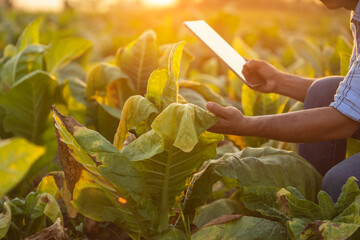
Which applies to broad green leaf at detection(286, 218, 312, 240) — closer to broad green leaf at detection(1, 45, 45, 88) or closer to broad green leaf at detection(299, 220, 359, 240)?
broad green leaf at detection(299, 220, 359, 240)

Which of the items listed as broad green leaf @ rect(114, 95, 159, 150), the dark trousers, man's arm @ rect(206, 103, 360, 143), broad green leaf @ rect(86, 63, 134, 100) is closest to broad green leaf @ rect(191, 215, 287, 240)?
man's arm @ rect(206, 103, 360, 143)

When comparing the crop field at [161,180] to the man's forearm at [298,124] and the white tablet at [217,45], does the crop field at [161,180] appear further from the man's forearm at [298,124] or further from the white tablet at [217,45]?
the white tablet at [217,45]

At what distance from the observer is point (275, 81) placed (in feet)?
8.78

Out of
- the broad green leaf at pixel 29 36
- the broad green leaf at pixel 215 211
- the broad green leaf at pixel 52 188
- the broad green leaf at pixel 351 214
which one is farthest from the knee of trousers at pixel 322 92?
the broad green leaf at pixel 29 36

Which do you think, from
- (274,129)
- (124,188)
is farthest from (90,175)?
(274,129)

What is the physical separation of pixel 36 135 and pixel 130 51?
767 mm

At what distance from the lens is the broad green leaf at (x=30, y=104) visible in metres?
2.62

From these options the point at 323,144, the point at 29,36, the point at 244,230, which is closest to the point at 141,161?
the point at 244,230

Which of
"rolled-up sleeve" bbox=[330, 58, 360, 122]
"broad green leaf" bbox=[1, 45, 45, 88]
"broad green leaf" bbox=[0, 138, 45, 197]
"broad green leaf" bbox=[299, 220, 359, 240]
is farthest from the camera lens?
"broad green leaf" bbox=[1, 45, 45, 88]

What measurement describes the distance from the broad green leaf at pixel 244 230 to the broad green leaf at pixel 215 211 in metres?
0.38

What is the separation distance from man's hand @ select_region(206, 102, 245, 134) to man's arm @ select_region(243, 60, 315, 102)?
0.82 m

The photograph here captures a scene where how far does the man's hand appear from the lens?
71.3 inches

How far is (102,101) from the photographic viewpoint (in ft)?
9.59

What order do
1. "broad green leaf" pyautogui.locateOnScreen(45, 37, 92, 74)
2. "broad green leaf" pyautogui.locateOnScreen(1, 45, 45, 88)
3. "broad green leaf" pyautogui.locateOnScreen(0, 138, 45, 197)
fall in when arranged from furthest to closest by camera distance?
"broad green leaf" pyautogui.locateOnScreen(45, 37, 92, 74) → "broad green leaf" pyautogui.locateOnScreen(1, 45, 45, 88) → "broad green leaf" pyautogui.locateOnScreen(0, 138, 45, 197)
